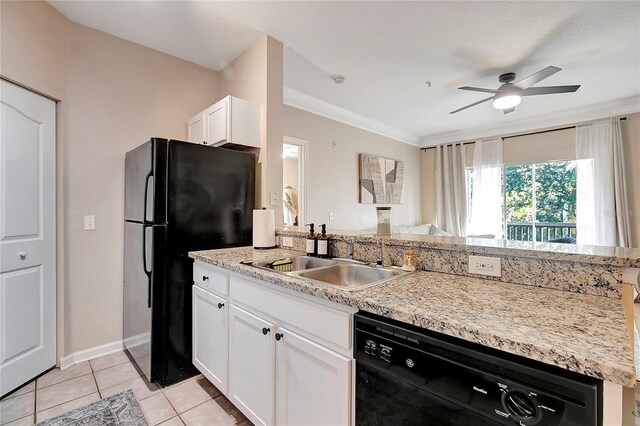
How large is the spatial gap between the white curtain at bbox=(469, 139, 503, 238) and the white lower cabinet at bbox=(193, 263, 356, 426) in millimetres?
5069

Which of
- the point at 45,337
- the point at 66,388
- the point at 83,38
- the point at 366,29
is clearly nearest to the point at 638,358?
the point at 366,29

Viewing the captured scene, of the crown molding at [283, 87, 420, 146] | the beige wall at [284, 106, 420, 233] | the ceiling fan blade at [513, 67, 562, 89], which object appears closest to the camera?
the ceiling fan blade at [513, 67, 562, 89]

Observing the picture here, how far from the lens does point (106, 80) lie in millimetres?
2439

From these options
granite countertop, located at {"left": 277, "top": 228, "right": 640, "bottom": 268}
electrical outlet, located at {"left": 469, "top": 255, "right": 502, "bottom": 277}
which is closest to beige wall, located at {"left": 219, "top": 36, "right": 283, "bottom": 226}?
granite countertop, located at {"left": 277, "top": 228, "right": 640, "bottom": 268}

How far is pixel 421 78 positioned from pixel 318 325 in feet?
10.3

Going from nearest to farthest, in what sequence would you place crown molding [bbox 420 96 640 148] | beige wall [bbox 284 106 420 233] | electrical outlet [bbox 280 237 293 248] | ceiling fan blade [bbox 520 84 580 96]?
electrical outlet [bbox 280 237 293 248]
ceiling fan blade [bbox 520 84 580 96]
beige wall [bbox 284 106 420 233]
crown molding [bbox 420 96 640 148]

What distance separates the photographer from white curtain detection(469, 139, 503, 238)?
520 centimetres

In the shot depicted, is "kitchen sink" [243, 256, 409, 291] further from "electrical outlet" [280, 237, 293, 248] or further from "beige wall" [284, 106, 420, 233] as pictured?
"beige wall" [284, 106, 420, 233]

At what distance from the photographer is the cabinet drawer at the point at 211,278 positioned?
5.64 feet

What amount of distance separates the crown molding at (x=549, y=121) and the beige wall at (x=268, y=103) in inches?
170

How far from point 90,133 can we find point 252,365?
2.27 m

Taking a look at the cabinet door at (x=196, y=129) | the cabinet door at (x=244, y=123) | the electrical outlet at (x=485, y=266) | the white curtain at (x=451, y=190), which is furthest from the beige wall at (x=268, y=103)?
the white curtain at (x=451, y=190)

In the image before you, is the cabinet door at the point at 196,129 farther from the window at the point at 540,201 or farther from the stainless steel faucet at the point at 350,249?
the window at the point at 540,201

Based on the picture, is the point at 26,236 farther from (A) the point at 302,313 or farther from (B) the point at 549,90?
(B) the point at 549,90
